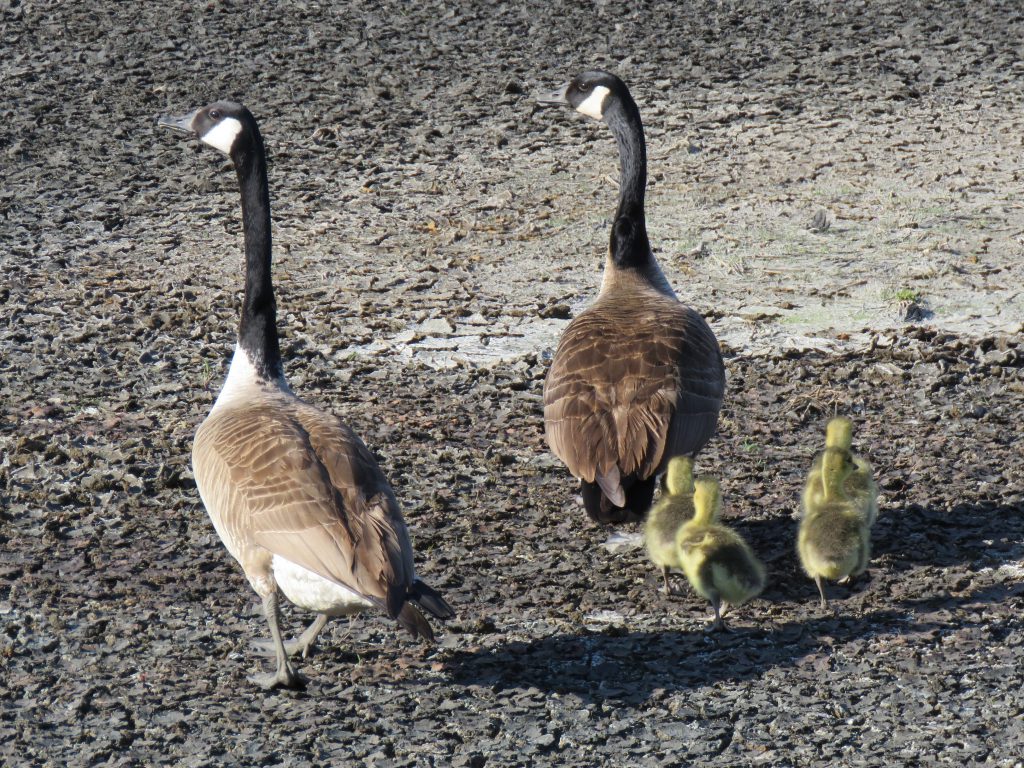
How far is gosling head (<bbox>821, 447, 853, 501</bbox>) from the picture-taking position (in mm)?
4727

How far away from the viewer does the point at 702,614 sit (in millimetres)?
4633

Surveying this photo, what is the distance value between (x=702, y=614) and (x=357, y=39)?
26.0 ft

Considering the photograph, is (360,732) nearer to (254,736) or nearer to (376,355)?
(254,736)

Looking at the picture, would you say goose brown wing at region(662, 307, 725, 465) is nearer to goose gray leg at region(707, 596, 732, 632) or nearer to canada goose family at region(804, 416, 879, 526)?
canada goose family at region(804, 416, 879, 526)

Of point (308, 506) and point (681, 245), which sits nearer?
point (308, 506)

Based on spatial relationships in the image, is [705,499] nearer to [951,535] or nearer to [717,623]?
[717,623]

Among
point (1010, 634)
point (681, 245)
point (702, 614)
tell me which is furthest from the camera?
point (681, 245)

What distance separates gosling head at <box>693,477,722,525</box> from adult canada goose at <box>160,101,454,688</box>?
3.53ft

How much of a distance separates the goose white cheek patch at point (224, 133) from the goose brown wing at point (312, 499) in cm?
148

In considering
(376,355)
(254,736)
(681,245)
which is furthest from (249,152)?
(681,245)

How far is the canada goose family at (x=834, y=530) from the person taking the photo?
14.7ft


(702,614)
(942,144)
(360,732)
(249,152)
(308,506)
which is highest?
(249,152)

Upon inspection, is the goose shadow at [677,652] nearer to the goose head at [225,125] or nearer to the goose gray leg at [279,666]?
the goose gray leg at [279,666]

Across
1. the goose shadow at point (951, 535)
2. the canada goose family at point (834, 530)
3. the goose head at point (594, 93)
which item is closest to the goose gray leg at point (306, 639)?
the canada goose family at point (834, 530)
